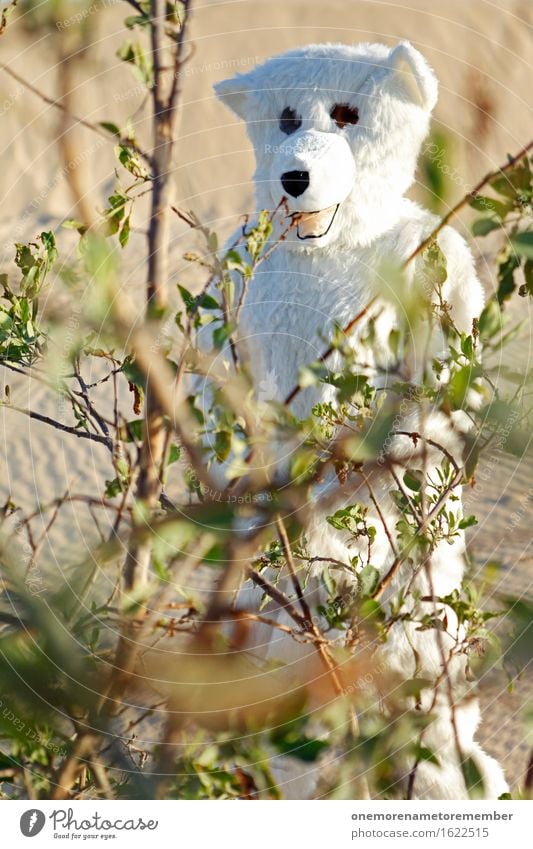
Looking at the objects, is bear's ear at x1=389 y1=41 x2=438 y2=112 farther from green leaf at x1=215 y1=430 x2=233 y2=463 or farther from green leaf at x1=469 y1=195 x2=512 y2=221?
green leaf at x1=215 y1=430 x2=233 y2=463

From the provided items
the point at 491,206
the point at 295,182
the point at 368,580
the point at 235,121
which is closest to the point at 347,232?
the point at 295,182

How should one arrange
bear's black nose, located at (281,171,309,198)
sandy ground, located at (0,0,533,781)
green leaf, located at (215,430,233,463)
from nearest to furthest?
green leaf, located at (215,430,233,463)
bear's black nose, located at (281,171,309,198)
sandy ground, located at (0,0,533,781)

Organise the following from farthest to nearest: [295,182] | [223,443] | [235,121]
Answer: [235,121] < [295,182] < [223,443]

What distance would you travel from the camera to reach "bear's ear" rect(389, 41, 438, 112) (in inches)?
33.6

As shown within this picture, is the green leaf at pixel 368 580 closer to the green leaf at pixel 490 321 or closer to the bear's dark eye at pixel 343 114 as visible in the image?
the green leaf at pixel 490 321

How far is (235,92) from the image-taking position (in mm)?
927

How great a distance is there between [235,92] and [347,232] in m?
0.18

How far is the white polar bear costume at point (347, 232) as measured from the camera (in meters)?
0.87

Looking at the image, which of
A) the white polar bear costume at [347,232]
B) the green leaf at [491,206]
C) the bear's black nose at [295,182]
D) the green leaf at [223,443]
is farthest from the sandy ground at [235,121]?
the green leaf at [223,443]

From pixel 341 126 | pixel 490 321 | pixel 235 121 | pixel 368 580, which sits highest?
pixel 235 121

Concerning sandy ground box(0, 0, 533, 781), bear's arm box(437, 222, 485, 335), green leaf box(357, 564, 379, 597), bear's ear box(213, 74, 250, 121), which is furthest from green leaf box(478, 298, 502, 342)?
sandy ground box(0, 0, 533, 781)

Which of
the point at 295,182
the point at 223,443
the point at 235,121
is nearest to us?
the point at 223,443

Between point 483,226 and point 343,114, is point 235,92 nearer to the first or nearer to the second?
point 343,114

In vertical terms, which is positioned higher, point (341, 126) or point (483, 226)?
point (341, 126)
